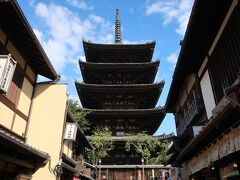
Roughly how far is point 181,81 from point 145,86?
16.8 meters

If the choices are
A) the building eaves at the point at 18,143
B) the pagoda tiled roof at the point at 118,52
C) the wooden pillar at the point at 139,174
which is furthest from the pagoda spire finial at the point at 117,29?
the building eaves at the point at 18,143

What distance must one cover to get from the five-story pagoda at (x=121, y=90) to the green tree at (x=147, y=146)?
3.75 feet

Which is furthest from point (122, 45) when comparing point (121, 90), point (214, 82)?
point (214, 82)

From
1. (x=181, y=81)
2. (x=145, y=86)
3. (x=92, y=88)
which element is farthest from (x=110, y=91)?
(x=181, y=81)

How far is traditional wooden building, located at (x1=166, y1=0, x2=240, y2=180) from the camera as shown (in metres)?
6.47

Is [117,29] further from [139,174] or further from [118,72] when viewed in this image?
[139,174]

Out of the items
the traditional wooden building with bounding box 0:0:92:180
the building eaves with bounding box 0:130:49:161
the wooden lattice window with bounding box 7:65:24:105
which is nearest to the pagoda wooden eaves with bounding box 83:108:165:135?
the traditional wooden building with bounding box 0:0:92:180

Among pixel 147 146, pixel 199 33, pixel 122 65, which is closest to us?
pixel 199 33

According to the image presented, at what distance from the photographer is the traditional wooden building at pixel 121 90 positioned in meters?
29.5

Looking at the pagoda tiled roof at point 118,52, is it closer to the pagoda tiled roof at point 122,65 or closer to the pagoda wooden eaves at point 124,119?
the pagoda tiled roof at point 122,65

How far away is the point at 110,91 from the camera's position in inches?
1237

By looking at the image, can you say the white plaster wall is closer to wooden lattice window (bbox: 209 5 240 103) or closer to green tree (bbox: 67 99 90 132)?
wooden lattice window (bbox: 209 5 240 103)

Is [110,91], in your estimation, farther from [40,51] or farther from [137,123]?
[40,51]

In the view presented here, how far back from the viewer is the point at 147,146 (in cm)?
2786
